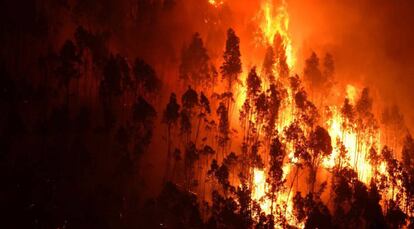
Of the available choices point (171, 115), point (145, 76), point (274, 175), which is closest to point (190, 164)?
point (171, 115)

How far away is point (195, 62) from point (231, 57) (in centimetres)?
700

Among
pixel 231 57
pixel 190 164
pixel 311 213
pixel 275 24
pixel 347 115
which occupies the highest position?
pixel 275 24

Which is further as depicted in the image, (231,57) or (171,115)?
(231,57)

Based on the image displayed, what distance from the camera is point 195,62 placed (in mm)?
87688

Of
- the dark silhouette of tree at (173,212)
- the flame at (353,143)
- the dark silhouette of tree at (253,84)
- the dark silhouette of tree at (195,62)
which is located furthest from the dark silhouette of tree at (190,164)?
the flame at (353,143)

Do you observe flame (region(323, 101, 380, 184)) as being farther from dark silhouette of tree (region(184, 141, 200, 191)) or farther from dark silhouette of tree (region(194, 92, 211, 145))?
dark silhouette of tree (region(184, 141, 200, 191))

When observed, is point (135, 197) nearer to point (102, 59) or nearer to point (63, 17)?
point (102, 59)

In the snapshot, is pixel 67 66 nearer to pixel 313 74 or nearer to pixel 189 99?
pixel 189 99

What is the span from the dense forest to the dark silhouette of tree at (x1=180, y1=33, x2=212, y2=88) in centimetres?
20

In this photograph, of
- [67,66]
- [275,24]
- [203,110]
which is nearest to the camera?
[67,66]

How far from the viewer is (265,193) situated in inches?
2889

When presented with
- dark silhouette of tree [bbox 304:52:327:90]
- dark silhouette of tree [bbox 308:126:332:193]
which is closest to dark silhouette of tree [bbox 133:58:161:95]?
dark silhouette of tree [bbox 308:126:332:193]

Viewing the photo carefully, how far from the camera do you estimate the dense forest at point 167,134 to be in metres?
61.8

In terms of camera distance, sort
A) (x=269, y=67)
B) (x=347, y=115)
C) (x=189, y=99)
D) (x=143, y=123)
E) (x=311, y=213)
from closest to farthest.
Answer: (x=311, y=213) → (x=143, y=123) → (x=189, y=99) → (x=347, y=115) → (x=269, y=67)
